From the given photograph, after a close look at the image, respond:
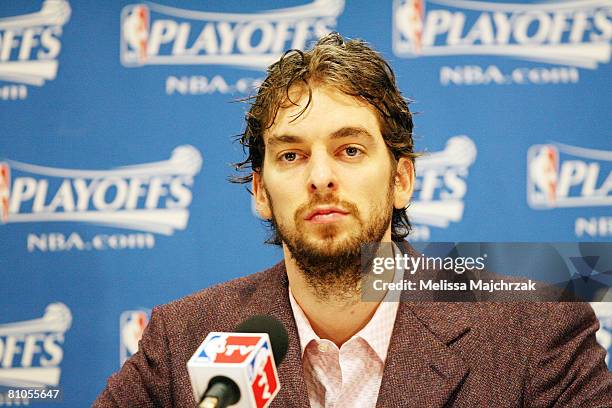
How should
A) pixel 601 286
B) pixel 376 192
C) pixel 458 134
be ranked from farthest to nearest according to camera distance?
1. pixel 458 134
2. pixel 601 286
3. pixel 376 192

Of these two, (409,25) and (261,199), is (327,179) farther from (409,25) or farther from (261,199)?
(409,25)

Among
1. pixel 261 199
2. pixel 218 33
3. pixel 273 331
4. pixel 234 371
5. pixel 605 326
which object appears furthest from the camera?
pixel 218 33

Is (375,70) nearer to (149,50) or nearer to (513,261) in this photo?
(513,261)

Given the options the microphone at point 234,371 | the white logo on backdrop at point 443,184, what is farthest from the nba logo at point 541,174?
the microphone at point 234,371

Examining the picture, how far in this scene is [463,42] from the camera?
2.82 m

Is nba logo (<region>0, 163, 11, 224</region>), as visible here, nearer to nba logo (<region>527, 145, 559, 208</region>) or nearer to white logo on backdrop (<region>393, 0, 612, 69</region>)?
white logo on backdrop (<region>393, 0, 612, 69</region>)

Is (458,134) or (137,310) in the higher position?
(458,134)

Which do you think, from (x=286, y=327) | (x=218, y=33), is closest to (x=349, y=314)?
(x=286, y=327)

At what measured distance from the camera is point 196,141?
2.92 meters

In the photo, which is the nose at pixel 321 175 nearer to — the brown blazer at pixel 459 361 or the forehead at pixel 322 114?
the forehead at pixel 322 114

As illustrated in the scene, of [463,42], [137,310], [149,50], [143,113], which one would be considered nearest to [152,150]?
[143,113]

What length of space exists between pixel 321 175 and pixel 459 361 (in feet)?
1.73

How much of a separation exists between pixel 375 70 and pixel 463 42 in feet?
3.39

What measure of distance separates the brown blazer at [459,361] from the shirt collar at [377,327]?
0.02 meters
